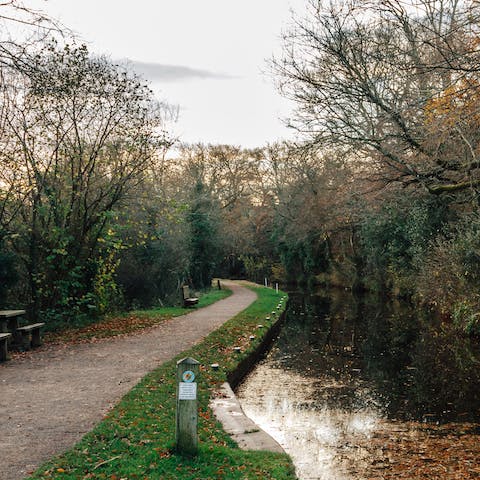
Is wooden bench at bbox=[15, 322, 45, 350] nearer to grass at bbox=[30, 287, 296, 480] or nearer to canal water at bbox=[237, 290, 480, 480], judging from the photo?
grass at bbox=[30, 287, 296, 480]

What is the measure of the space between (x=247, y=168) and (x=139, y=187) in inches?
1436

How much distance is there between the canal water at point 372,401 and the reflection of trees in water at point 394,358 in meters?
0.02

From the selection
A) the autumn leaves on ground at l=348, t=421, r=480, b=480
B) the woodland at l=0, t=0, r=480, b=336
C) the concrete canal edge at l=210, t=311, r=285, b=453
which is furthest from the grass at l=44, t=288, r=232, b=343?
the autumn leaves on ground at l=348, t=421, r=480, b=480

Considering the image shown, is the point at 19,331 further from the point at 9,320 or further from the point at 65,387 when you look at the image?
the point at 65,387

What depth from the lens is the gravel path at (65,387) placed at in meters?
6.62

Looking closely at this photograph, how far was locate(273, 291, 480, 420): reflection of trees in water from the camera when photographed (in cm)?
1061

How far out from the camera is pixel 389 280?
3189 cm

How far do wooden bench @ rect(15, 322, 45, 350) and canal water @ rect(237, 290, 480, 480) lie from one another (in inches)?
206

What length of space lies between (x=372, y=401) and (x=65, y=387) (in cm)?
548

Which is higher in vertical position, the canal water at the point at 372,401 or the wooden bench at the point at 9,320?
the wooden bench at the point at 9,320

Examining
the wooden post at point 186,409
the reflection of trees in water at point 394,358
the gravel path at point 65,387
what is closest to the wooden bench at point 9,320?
the gravel path at point 65,387

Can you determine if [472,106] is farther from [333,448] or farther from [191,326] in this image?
[191,326]

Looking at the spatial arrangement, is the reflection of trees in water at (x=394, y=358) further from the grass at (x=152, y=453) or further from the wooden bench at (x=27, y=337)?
the wooden bench at (x=27, y=337)

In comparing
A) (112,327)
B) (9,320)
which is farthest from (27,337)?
(112,327)
